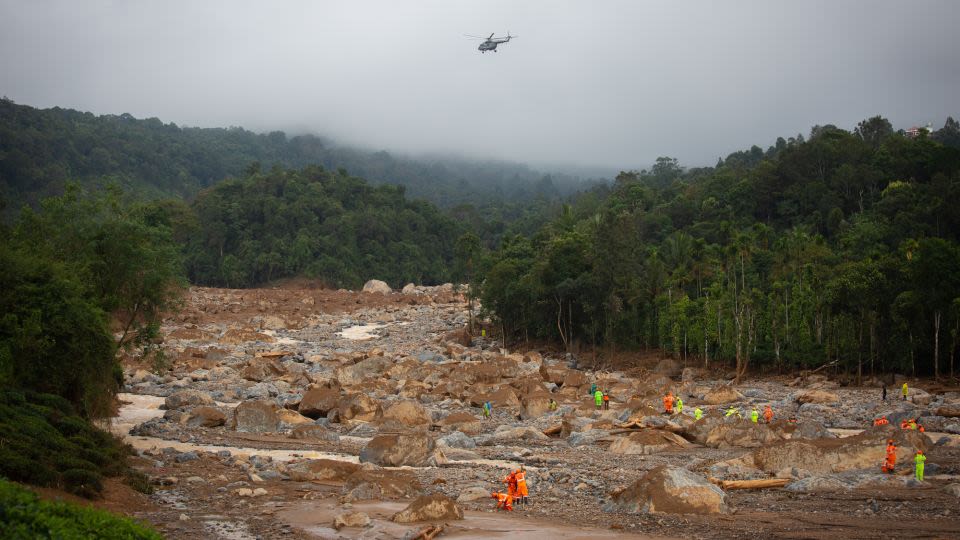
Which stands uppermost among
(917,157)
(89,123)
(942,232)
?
(89,123)

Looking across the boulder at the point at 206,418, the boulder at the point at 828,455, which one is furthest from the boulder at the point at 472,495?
the boulder at the point at 206,418

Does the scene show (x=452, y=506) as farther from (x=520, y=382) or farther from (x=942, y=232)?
(x=942, y=232)

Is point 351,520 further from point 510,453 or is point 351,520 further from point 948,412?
point 948,412

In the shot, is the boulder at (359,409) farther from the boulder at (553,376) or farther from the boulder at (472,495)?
the boulder at (553,376)

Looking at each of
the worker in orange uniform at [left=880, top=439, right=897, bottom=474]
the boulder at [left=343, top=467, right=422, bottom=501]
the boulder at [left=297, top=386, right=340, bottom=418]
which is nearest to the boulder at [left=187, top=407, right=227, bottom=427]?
the boulder at [left=297, top=386, right=340, bottom=418]

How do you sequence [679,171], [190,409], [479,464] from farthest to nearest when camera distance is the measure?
[679,171]
[190,409]
[479,464]

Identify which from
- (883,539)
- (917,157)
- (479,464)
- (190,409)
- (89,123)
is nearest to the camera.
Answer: (883,539)

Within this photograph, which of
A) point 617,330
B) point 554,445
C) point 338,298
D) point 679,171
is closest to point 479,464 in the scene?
point 554,445
